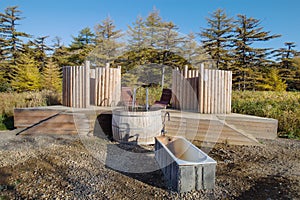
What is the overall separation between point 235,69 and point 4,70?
1832 centimetres

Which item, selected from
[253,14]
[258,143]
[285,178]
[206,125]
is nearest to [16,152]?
[206,125]

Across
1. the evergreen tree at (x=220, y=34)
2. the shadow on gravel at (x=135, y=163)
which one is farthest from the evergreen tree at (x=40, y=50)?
the shadow on gravel at (x=135, y=163)

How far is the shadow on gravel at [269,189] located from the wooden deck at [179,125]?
1.52 m

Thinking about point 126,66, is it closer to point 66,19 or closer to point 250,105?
point 66,19

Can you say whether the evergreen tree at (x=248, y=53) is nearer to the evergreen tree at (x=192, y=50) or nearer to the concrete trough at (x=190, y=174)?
the evergreen tree at (x=192, y=50)

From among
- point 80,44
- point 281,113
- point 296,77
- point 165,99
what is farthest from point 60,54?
point 296,77

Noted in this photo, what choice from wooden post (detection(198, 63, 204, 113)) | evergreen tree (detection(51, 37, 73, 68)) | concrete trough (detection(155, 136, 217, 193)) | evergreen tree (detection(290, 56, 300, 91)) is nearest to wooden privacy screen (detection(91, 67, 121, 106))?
wooden post (detection(198, 63, 204, 113))

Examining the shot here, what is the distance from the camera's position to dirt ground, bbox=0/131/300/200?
2.19m

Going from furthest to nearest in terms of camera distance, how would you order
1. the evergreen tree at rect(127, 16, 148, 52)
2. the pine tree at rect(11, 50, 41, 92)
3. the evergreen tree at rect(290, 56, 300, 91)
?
the evergreen tree at rect(290, 56, 300, 91) < the pine tree at rect(11, 50, 41, 92) < the evergreen tree at rect(127, 16, 148, 52)

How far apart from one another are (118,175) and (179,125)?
6.67 ft

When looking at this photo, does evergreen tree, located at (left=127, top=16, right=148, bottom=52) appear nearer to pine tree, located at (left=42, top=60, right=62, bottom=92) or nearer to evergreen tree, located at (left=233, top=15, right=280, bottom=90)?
pine tree, located at (left=42, top=60, right=62, bottom=92)

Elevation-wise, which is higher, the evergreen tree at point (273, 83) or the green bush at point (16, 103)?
the evergreen tree at point (273, 83)

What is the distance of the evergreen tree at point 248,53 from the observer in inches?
627

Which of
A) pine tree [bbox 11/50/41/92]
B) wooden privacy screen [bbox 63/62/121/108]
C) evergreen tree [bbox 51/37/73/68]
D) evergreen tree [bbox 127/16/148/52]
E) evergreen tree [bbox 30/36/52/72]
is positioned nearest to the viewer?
wooden privacy screen [bbox 63/62/121/108]
